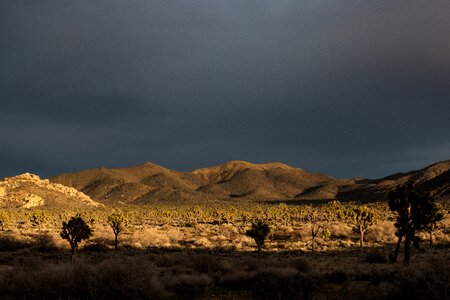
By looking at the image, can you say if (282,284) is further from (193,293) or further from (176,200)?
(176,200)

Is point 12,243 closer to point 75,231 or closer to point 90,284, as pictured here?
point 75,231

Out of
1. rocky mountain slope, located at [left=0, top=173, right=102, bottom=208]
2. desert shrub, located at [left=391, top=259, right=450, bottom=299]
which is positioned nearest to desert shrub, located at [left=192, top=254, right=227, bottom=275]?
desert shrub, located at [left=391, top=259, right=450, bottom=299]

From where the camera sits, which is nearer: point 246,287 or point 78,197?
point 246,287

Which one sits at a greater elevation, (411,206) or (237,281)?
(411,206)

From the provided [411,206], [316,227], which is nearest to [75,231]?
[411,206]

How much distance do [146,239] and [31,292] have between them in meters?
38.0

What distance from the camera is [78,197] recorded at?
496 feet

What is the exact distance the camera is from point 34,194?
130 meters

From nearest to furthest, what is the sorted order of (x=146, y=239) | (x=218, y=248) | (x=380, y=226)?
1. (x=218, y=248)
2. (x=146, y=239)
3. (x=380, y=226)

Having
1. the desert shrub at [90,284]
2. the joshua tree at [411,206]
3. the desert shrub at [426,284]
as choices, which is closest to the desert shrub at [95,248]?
the joshua tree at [411,206]

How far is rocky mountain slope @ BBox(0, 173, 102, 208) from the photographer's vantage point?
12275 cm

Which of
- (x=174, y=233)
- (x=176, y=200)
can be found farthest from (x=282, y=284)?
(x=176, y=200)

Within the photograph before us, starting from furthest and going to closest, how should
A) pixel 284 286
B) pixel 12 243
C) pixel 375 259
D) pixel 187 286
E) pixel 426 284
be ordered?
pixel 12 243 < pixel 375 259 < pixel 187 286 < pixel 284 286 < pixel 426 284

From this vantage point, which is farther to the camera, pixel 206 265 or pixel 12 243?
pixel 12 243
